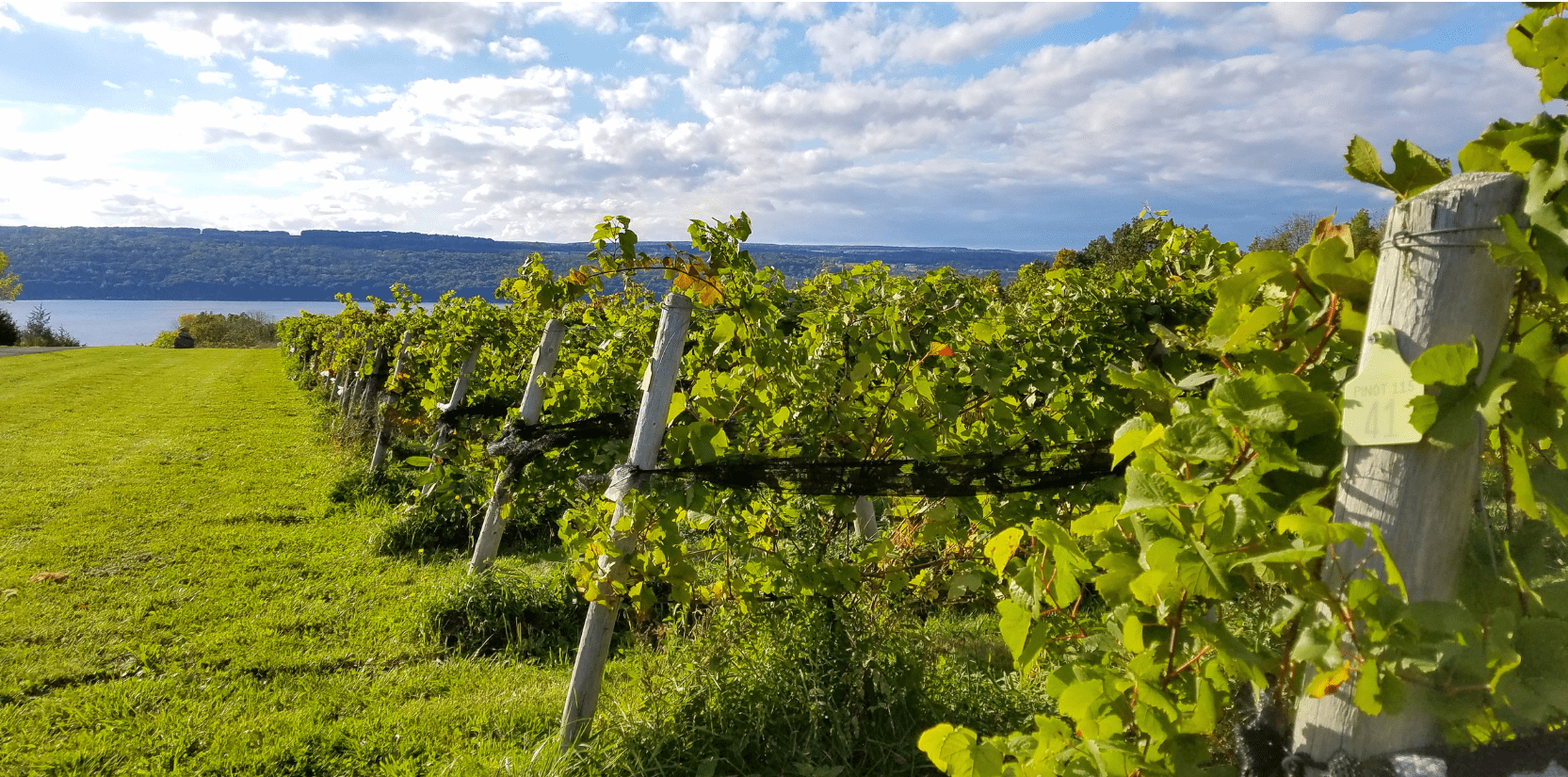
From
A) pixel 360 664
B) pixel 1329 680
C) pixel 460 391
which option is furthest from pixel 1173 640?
pixel 460 391

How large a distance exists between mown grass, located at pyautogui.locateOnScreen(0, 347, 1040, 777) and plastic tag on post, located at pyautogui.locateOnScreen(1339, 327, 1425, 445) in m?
2.36

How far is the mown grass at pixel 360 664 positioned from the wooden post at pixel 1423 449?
7.09ft

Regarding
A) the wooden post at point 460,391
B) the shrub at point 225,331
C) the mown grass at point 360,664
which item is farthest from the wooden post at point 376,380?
the shrub at point 225,331

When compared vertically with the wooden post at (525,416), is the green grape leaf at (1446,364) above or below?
above

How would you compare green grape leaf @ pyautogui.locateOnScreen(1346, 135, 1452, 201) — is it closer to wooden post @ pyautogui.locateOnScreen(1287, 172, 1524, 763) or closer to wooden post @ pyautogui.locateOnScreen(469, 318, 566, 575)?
wooden post @ pyautogui.locateOnScreen(1287, 172, 1524, 763)

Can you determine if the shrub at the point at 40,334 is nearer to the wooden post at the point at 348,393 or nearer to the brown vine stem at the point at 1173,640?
the wooden post at the point at 348,393

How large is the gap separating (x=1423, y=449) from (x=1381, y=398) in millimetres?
84

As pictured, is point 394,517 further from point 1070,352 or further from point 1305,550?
point 1305,550

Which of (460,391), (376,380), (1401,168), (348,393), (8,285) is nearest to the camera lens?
(1401,168)

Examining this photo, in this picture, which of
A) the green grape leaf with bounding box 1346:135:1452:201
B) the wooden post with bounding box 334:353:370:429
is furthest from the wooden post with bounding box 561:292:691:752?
the wooden post with bounding box 334:353:370:429

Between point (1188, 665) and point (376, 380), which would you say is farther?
point (376, 380)

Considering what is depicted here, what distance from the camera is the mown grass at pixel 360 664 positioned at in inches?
128

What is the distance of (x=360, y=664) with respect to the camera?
4676 mm

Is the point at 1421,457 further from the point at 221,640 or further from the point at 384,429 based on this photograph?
the point at 384,429
